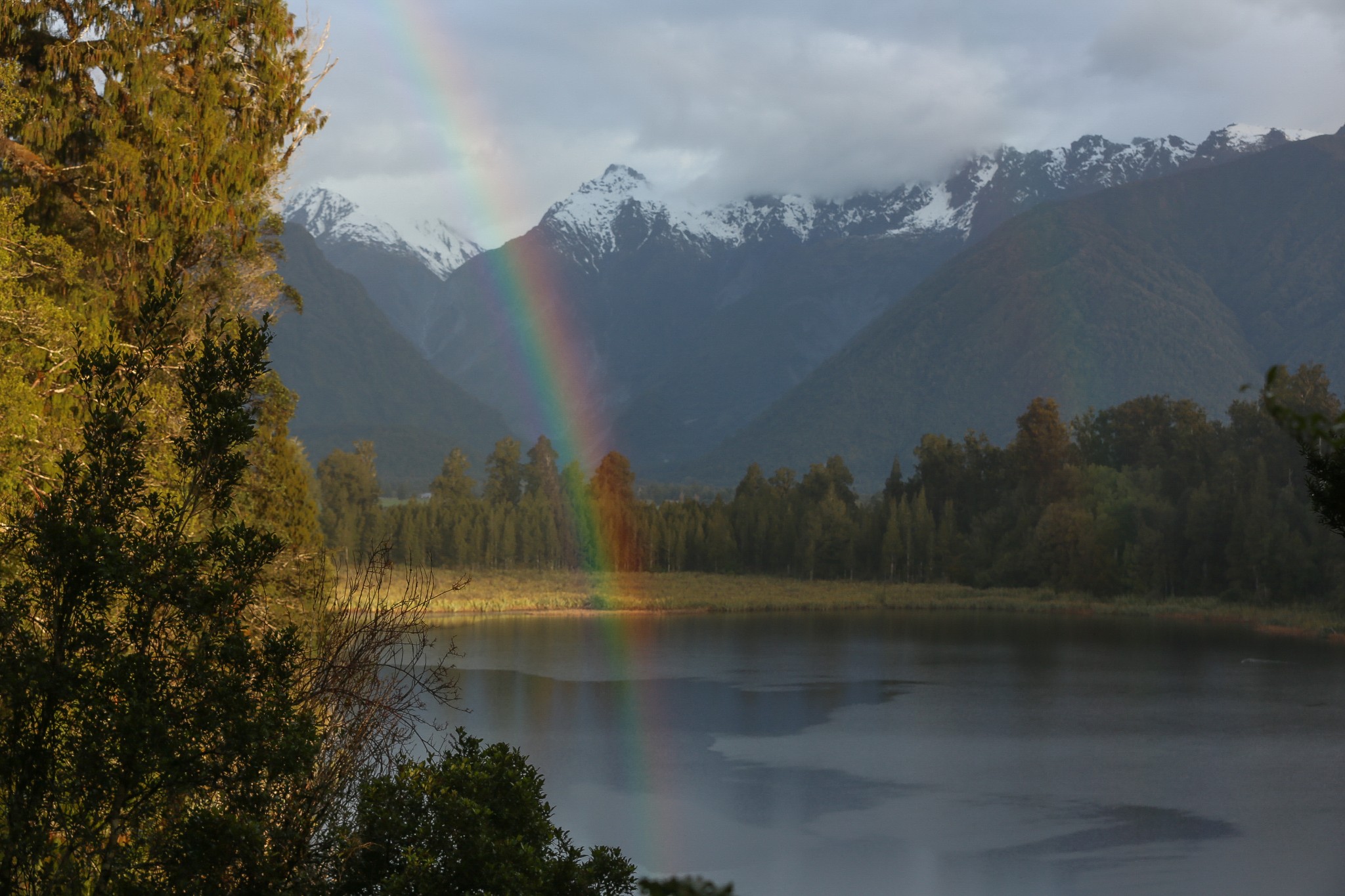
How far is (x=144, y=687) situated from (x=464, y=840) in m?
2.37

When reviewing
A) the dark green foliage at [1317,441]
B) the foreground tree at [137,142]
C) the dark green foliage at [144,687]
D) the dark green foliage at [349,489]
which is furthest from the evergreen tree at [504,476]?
the dark green foliage at [1317,441]

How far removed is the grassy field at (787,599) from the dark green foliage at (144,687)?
5755 centimetres

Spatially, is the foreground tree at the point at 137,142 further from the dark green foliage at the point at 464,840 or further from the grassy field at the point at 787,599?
the grassy field at the point at 787,599

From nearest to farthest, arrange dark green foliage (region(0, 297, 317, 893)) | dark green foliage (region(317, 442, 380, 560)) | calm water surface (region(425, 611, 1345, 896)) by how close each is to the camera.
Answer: dark green foliage (region(0, 297, 317, 893)), calm water surface (region(425, 611, 1345, 896)), dark green foliage (region(317, 442, 380, 560))

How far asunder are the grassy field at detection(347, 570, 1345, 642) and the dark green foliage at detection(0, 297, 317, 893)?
189ft

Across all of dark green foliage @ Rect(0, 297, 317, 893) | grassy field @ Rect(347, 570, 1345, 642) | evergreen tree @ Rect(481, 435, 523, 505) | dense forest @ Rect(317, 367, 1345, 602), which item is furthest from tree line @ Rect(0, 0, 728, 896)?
evergreen tree @ Rect(481, 435, 523, 505)

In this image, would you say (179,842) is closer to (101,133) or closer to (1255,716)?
(101,133)

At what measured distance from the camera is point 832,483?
92688 millimetres

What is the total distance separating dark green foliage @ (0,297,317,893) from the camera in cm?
596

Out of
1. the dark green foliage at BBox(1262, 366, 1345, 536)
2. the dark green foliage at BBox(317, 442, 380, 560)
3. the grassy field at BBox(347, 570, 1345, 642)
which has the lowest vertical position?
the grassy field at BBox(347, 570, 1345, 642)

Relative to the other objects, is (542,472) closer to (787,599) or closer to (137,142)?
(787,599)

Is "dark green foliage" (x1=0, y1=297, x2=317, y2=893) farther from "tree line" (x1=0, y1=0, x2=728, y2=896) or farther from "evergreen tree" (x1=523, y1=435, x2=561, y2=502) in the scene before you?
"evergreen tree" (x1=523, y1=435, x2=561, y2=502)

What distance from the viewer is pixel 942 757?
29.2 metres

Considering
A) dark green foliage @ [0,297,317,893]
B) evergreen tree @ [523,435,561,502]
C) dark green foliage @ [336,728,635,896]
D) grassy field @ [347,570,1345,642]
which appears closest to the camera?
dark green foliage @ [0,297,317,893]
